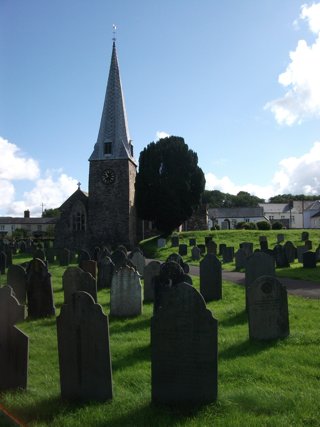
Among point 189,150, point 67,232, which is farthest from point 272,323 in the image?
point 67,232

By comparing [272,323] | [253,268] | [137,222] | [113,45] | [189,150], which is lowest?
[272,323]

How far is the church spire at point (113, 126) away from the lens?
40.0 metres

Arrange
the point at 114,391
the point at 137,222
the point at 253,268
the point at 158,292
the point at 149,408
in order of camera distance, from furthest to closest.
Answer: the point at 137,222 → the point at 253,268 → the point at 158,292 → the point at 114,391 → the point at 149,408

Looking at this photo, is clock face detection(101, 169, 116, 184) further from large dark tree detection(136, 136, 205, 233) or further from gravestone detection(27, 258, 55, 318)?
gravestone detection(27, 258, 55, 318)

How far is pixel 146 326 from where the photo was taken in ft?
28.5

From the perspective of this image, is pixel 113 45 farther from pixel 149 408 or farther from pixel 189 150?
pixel 149 408

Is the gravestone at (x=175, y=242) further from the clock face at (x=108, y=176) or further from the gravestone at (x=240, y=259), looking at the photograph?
the gravestone at (x=240, y=259)

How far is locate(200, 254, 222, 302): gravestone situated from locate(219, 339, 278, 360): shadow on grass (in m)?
4.09

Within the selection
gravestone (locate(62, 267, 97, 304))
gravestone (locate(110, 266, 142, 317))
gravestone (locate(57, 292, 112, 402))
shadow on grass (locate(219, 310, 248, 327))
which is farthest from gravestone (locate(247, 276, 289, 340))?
gravestone (locate(62, 267, 97, 304))

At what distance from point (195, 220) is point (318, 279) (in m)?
34.5

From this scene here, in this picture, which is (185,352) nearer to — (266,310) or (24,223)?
(266,310)

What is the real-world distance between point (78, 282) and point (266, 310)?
16.1 feet

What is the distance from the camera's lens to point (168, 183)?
3694 cm

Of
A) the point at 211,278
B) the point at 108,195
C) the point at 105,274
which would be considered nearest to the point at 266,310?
the point at 211,278
